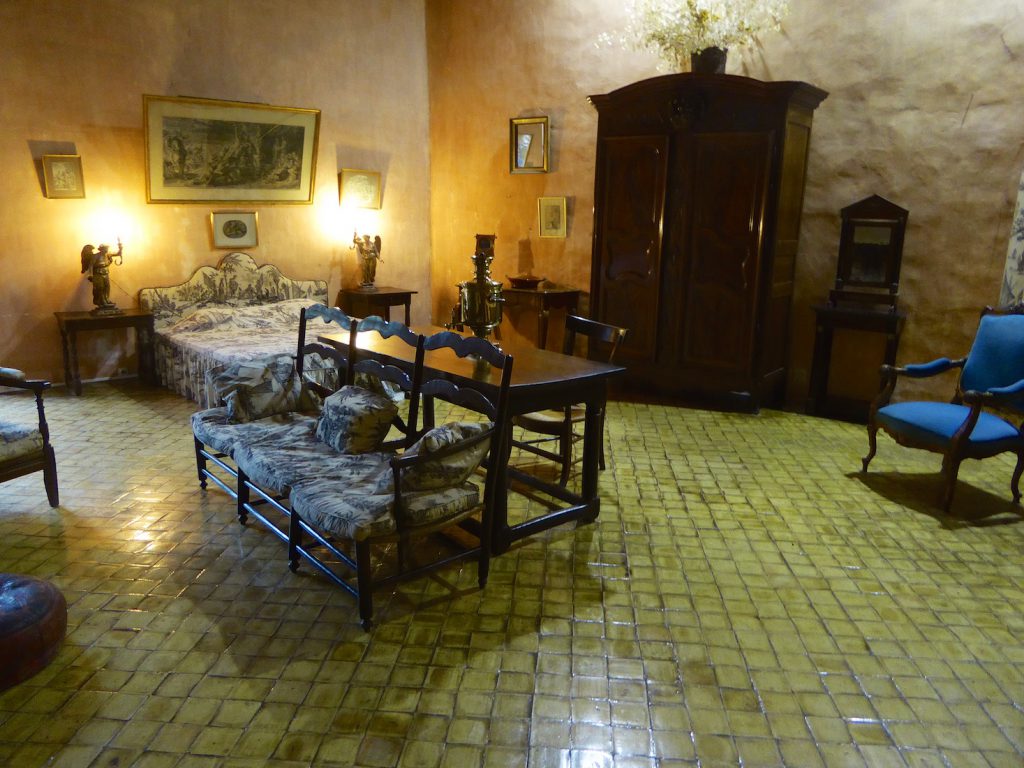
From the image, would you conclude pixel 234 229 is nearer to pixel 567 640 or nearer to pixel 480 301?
pixel 480 301

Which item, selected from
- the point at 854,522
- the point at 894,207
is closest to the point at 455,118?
the point at 894,207

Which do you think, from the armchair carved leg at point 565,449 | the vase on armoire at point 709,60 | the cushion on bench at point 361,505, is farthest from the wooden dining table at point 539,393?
the vase on armoire at point 709,60

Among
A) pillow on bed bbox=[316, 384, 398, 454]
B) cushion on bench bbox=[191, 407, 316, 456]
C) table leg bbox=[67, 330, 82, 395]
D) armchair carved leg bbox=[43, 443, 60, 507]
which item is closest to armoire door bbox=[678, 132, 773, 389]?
pillow on bed bbox=[316, 384, 398, 454]

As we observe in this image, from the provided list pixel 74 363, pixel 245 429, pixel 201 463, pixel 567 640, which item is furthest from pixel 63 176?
pixel 567 640

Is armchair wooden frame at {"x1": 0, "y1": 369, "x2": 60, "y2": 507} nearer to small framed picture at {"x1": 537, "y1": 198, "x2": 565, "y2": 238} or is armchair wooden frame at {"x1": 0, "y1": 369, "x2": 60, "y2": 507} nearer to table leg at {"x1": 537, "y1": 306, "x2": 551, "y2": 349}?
table leg at {"x1": 537, "y1": 306, "x2": 551, "y2": 349}

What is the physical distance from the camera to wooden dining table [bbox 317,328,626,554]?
3.18 meters

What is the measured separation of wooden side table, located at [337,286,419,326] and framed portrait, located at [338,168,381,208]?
90 centimetres

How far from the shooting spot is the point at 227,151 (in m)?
6.71

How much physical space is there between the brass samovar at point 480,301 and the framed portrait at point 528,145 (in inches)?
144

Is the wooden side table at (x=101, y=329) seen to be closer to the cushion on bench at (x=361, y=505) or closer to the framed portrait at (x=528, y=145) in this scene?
the framed portrait at (x=528, y=145)

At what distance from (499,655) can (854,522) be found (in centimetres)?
219

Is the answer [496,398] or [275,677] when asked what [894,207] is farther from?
[275,677]

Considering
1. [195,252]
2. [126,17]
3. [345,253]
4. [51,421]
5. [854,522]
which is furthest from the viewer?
[345,253]

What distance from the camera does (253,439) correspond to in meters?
3.45
